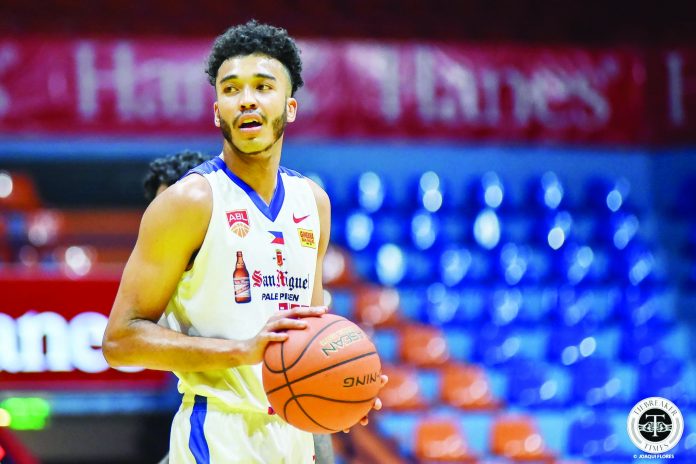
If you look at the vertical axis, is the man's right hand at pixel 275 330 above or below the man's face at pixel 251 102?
below

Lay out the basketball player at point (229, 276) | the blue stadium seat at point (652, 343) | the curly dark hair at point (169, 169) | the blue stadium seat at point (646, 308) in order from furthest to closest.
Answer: the blue stadium seat at point (646, 308)
the blue stadium seat at point (652, 343)
the curly dark hair at point (169, 169)
the basketball player at point (229, 276)

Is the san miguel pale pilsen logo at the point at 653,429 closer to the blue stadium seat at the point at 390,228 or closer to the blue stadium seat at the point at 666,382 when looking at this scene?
the blue stadium seat at the point at 666,382

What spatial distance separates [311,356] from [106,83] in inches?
269

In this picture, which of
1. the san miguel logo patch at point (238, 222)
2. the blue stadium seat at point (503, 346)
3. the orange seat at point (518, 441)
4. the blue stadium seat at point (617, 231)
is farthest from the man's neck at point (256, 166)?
the blue stadium seat at point (617, 231)

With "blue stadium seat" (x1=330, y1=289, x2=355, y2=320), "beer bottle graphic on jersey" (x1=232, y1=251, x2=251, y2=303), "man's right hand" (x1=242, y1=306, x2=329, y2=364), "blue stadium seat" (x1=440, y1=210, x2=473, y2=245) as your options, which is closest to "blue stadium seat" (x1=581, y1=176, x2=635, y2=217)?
"blue stadium seat" (x1=440, y1=210, x2=473, y2=245)

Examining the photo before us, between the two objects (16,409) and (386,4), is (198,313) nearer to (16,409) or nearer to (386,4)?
A: (16,409)

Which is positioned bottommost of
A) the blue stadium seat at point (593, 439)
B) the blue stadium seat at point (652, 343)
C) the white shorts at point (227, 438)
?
the blue stadium seat at point (593, 439)

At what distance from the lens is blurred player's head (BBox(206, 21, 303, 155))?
2.55 meters

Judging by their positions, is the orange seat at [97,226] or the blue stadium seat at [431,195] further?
the blue stadium seat at [431,195]

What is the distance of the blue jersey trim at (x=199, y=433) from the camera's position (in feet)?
8.18

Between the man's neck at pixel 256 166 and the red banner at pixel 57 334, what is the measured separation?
2.85m

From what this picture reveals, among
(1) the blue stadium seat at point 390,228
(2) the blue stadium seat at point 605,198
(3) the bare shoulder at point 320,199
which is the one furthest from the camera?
(2) the blue stadium seat at point 605,198

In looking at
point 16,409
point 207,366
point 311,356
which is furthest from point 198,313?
point 16,409

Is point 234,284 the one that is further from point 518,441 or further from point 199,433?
point 518,441
